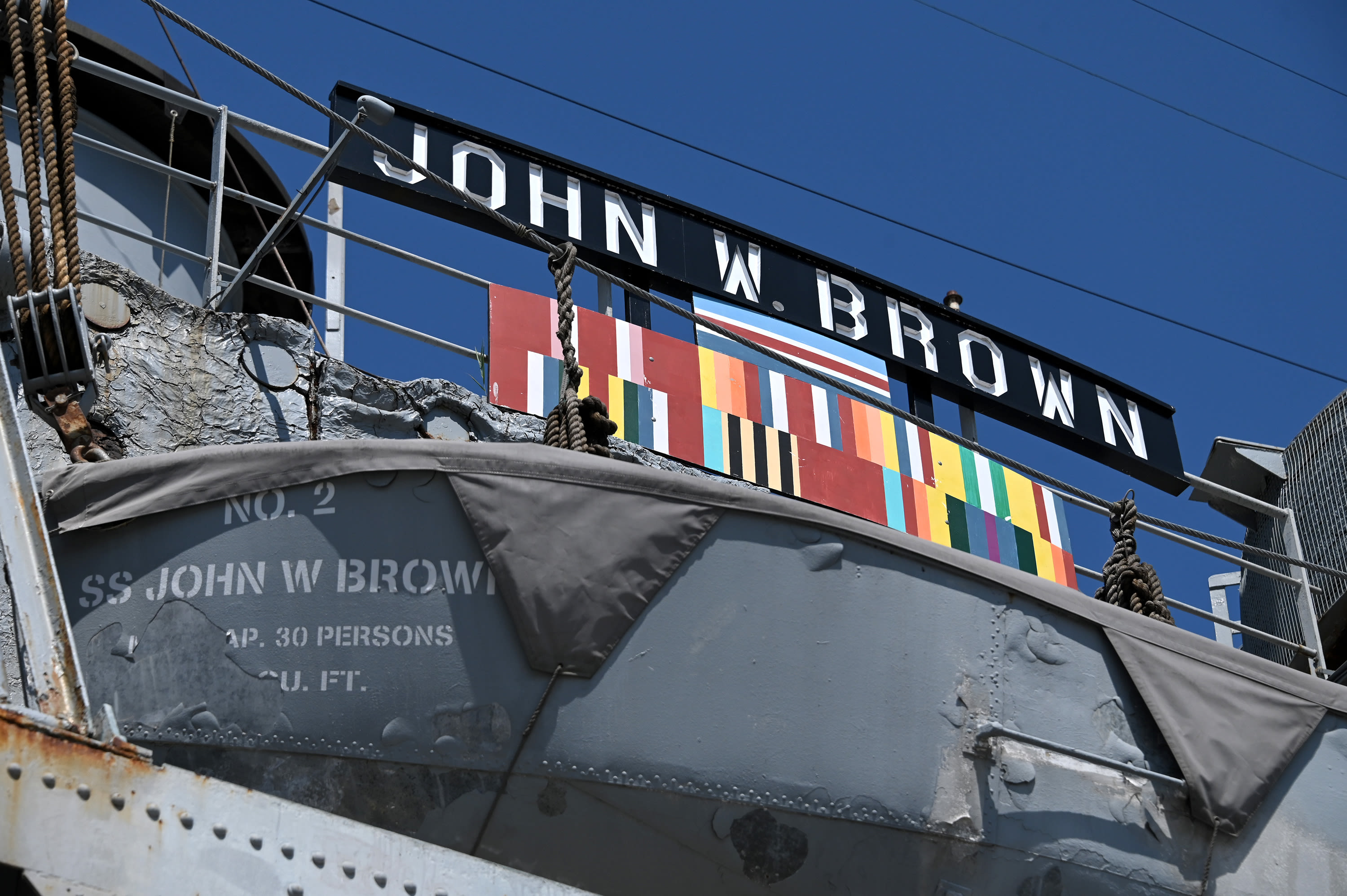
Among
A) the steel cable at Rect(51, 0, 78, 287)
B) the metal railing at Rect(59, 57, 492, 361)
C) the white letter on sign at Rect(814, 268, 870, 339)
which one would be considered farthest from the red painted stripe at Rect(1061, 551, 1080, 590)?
the steel cable at Rect(51, 0, 78, 287)

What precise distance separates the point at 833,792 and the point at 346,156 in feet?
17.3

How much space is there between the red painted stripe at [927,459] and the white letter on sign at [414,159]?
3662 mm

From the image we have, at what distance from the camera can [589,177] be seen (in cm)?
941

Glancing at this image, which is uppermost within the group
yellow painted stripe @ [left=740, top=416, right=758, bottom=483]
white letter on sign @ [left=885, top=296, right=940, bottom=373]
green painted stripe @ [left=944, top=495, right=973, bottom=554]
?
white letter on sign @ [left=885, top=296, right=940, bottom=373]

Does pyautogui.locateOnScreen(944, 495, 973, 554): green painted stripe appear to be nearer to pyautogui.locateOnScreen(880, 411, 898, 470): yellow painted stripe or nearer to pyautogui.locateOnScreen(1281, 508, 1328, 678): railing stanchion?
pyautogui.locateOnScreen(880, 411, 898, 470): yellow painted stripe

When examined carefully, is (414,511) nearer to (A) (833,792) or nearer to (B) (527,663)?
(B) (527,663)

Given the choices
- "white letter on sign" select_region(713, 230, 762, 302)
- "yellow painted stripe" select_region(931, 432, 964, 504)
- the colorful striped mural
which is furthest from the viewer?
"white letter on sign" select_region(713, 230, 762, 302)

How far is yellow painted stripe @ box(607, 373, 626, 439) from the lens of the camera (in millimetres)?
7934

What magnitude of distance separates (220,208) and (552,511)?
3223 millimetres

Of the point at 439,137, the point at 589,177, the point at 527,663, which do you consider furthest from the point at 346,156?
the point at 527,663

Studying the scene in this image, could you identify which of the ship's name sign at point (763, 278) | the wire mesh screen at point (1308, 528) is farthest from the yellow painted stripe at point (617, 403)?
the wire mesh screen at point (1308, 528)

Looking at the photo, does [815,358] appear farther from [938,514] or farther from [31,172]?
[31,172]

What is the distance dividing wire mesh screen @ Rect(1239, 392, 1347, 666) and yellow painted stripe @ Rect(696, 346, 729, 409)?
6.22 m

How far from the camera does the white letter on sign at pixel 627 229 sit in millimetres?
9414
